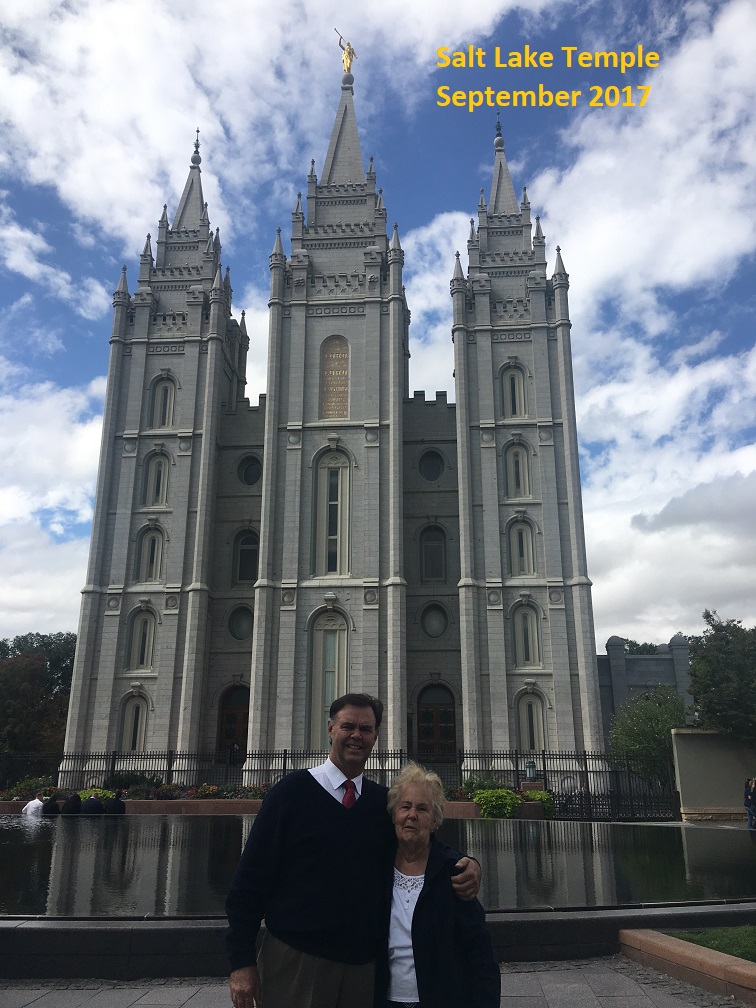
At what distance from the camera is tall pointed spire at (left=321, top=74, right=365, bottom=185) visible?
4319 cm

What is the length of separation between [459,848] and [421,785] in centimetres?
1031

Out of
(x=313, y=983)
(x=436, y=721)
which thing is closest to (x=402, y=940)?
(x=313, y=983)

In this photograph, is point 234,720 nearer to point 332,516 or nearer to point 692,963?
point 332,516

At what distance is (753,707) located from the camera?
2177 cm

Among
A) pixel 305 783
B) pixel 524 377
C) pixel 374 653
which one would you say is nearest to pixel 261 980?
pixel 305 783

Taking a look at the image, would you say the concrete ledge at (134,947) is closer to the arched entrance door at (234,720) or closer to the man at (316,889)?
the man at (316,889)

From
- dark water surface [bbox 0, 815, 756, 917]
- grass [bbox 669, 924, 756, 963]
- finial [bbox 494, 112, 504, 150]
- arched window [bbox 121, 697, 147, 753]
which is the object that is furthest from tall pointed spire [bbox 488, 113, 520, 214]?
grass [bbox 669, 924, 756, 963]

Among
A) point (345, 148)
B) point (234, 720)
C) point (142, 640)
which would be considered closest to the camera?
point (142, 640)

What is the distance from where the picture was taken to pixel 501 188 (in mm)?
43344

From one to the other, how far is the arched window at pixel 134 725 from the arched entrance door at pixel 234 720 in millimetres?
3401

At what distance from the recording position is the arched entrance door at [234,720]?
35.9 meters

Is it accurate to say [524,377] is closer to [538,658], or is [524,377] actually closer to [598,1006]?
[538,658]

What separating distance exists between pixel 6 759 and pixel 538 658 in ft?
70.8

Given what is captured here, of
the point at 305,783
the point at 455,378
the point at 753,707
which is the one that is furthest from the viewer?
the point at 455,378
